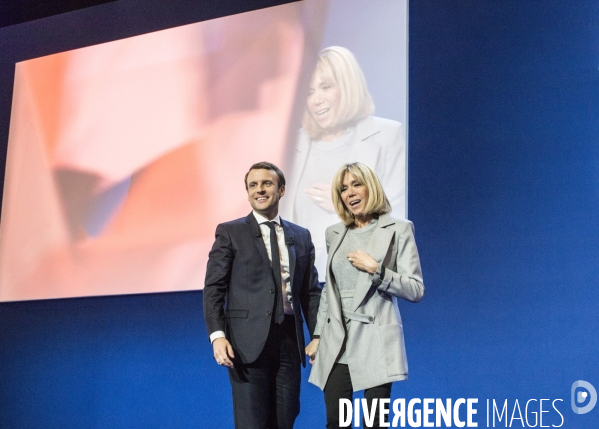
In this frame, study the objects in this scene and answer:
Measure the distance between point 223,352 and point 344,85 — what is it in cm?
202

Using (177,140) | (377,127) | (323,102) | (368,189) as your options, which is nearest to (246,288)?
(368,189)

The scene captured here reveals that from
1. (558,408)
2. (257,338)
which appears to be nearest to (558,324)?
(558,408)

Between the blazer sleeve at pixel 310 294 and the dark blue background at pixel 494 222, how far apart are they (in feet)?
4.00

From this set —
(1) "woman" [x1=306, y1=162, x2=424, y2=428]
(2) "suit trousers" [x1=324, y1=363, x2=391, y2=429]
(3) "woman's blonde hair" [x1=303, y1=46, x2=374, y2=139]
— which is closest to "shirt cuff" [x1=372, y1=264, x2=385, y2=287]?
(1) "woman" [x1=306, y1=162, x2=424, y2=428]

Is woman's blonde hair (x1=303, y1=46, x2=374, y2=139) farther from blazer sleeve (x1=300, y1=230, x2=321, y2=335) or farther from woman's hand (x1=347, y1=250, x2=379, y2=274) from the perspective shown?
woman's hand (x1=347, y1=250, x2=379, y2=274)

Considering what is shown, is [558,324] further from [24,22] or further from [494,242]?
[24,22]

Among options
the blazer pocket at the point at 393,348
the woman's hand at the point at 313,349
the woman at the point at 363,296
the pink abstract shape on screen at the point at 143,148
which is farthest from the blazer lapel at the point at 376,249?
the pink abstract shape on screen at the point at 143,148

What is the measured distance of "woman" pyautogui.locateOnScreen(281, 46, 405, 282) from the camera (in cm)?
355

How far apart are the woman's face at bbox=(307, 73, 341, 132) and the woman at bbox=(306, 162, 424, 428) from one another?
1.54m

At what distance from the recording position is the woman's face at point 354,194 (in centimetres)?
219

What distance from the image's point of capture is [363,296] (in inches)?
82.4

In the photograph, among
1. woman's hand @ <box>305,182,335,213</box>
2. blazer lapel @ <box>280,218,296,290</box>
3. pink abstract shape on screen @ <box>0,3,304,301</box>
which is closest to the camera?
blazer lapel @ <box>280,218,296,290</box>

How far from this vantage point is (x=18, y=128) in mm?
4703

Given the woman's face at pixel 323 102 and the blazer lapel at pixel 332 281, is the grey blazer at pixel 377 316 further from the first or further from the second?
the woman's face at pixel 323 102
